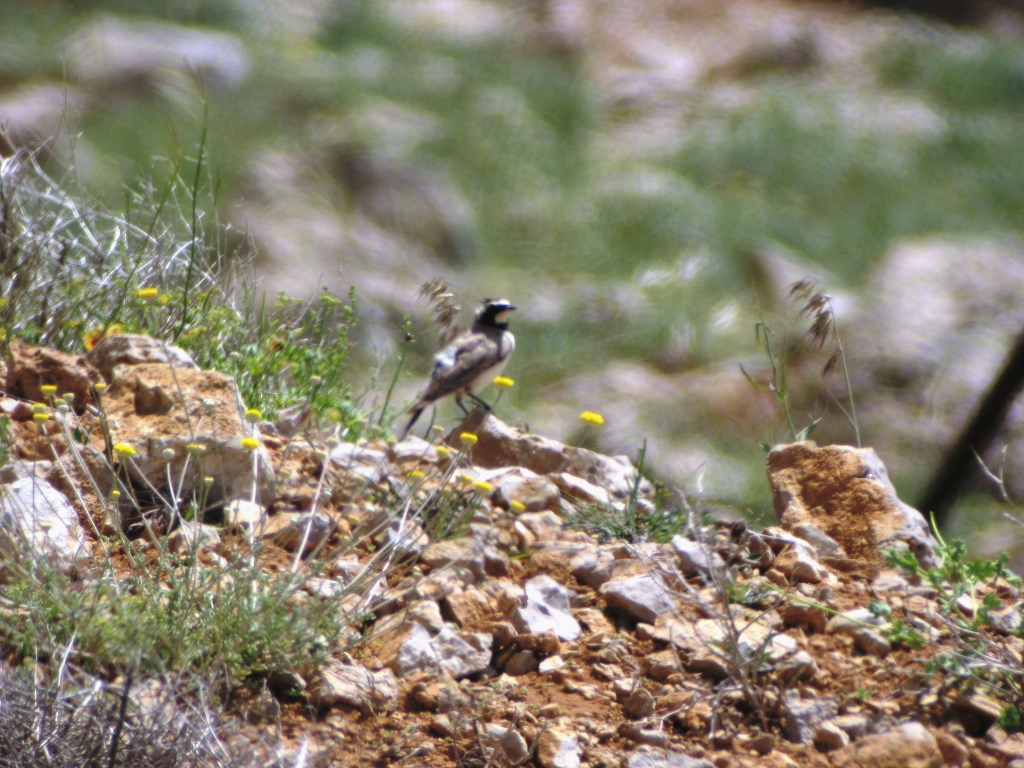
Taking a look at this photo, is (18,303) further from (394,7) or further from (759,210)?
(394,7)

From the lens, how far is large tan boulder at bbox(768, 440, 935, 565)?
3602 millimetres

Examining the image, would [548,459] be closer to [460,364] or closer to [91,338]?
[91,338]

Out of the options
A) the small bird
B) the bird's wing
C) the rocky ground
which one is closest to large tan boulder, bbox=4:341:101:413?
the rocky ground

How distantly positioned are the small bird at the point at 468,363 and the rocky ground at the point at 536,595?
234cm

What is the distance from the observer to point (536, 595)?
327 cm

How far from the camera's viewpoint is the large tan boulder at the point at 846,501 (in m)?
3.60

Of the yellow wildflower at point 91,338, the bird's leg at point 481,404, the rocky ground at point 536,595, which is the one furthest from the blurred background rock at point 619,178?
the rocky ground at point 536,595

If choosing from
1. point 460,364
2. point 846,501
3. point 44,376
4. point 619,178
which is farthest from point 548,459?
point 619,178

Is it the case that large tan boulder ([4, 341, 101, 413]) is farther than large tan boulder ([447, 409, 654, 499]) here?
No

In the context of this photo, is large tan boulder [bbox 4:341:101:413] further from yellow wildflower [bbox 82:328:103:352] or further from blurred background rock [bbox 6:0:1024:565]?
blurred background rock [bbox 6:0:1024:565]

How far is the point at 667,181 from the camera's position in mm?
14484

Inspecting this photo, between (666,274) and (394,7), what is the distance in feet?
21.2

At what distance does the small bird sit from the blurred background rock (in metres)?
3.51

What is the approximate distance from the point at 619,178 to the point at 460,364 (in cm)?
839
